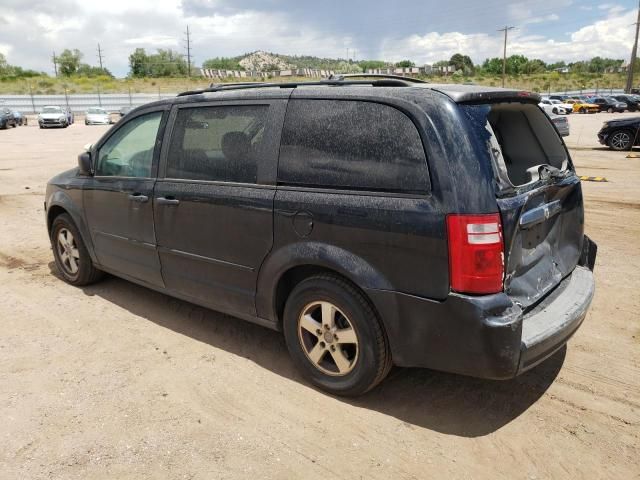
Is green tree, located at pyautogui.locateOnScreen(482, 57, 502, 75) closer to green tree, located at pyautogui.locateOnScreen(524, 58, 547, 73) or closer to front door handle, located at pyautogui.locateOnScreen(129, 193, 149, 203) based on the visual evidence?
green tree, located at pyautogui.locateOnScreen(524, 58, 547, 73)

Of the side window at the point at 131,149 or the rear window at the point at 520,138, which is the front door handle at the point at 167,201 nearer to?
the side window at the point at 131,149

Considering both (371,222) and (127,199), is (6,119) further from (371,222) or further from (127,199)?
(371,222)

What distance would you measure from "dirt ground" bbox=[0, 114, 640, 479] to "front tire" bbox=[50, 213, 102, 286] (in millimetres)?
427

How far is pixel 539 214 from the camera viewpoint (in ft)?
10.2

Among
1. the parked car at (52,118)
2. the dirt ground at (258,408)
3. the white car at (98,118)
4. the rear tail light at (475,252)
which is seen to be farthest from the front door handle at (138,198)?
the white car at (98,118)

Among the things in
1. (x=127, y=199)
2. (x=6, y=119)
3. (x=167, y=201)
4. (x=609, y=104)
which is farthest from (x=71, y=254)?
(x=609, y=104)

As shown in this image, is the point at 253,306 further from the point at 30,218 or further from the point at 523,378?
the point at 30,218

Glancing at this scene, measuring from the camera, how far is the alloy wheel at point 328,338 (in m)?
3.21

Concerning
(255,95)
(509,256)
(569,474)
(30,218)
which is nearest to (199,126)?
(255,95)

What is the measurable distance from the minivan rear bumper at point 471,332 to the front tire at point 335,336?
0.11 meters

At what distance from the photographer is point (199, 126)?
3.99 meters

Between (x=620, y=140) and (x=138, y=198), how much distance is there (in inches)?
696

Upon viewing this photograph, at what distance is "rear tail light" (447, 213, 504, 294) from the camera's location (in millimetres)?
2695

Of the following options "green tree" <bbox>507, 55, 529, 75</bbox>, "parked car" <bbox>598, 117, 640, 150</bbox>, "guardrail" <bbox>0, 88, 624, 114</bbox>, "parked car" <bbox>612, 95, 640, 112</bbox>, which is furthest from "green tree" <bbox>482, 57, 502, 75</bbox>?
"parked car" <bbox>598, 117, 640, 150</bbox>
